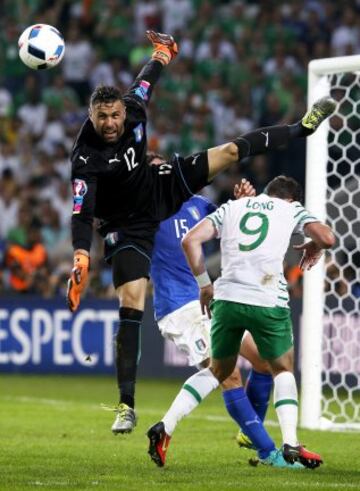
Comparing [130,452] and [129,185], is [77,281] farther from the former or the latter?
[130,452]

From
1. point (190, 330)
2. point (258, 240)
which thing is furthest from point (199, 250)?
point (190, 330)

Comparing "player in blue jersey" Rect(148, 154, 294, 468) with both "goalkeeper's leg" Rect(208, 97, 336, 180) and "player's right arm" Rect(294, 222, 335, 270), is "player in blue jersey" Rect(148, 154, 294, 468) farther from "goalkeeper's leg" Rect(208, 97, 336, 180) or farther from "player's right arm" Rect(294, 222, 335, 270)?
"player's right arm" Rect(294, 222, 335, 270)

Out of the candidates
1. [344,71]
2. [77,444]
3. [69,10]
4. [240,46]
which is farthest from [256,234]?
[69,10]

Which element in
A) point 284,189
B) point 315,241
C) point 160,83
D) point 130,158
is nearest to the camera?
point 315,241

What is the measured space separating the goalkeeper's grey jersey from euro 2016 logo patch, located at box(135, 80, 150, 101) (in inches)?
55.7

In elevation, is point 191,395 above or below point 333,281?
below

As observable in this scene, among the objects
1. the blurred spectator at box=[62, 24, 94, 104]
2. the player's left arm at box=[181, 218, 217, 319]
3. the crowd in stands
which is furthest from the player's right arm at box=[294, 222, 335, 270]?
the blurred spectator at box=[62, 24, 94, 104]

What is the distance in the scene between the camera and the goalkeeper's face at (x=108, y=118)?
8.80 meters

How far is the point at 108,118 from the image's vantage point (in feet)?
28.9

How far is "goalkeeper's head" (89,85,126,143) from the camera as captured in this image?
879 cm

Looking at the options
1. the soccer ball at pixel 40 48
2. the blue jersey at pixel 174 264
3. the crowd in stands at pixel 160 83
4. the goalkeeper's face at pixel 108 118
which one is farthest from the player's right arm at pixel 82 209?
the crowd in stands at pixel 160 83

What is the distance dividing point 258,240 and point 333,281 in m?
4.03

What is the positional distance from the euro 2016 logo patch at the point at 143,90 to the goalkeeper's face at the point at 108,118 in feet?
2.02

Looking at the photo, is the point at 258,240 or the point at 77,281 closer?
the point at 77,281
